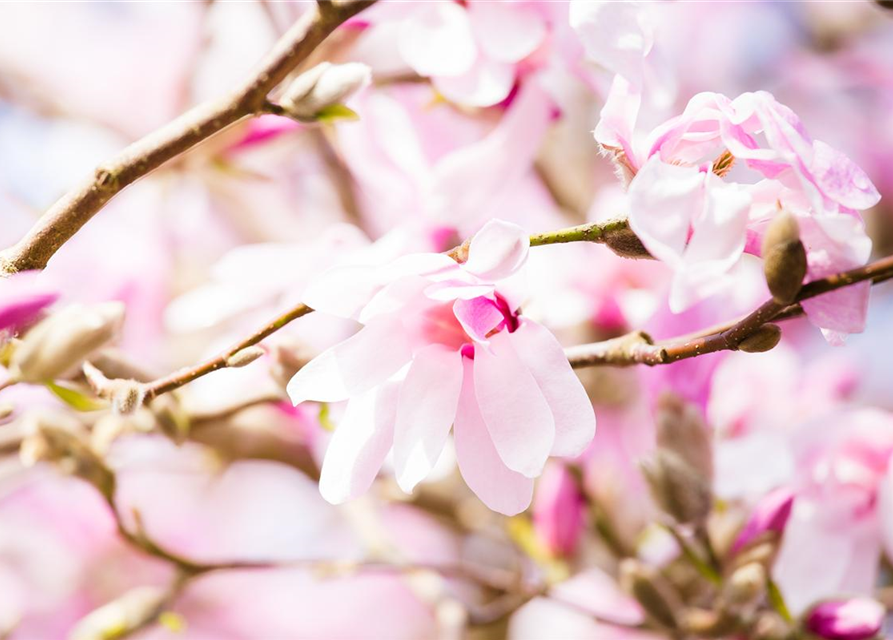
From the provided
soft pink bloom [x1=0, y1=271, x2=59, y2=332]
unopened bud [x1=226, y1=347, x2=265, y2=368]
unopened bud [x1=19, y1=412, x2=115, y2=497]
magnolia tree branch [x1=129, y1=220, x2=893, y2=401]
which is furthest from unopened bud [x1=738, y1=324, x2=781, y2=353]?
unopened bud [x1=19, y1=412, x2=115, y2=497]

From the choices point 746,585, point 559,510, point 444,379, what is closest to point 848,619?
point 746,585

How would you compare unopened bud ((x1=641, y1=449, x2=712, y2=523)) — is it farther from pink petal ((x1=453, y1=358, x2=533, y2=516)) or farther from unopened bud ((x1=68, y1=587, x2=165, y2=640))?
unopened bud ((x1=68, y1=587, x2=165, y2=640))

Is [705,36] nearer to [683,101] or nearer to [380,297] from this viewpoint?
[683,101]

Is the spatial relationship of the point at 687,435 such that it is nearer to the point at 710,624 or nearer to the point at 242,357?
the point at 710,624

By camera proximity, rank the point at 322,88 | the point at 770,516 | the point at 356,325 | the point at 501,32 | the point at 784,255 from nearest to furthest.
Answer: the point at 784,255 → the point at 322,88 → the point at 501,32 → the point at 770,516 → the point at 356,325

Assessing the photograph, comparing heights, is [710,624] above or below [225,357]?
below

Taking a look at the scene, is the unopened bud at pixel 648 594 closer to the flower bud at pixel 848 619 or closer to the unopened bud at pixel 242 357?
the flower bud at pixel 848 619
